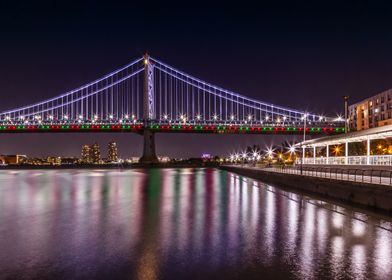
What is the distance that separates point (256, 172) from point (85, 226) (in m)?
34.6

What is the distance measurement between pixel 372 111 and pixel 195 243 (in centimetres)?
10024

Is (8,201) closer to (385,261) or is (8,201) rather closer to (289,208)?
(289,208)

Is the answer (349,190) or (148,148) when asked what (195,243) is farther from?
(148,148)

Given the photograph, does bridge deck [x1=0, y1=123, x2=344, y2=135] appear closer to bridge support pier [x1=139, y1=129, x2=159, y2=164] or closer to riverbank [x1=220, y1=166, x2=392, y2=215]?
bridge support pier [x1=139, y1=129, x2=159, y2=164]

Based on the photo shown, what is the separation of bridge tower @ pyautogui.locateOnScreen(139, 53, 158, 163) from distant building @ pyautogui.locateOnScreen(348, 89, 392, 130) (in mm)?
46980

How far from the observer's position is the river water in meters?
7.88

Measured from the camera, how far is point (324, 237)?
36.6 ft

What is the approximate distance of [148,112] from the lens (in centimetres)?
8681

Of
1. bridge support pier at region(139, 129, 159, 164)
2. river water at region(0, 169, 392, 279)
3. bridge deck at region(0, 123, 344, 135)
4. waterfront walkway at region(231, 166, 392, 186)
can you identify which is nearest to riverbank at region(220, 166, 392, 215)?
waterfront walkway at region(231, 166, 392, 186)

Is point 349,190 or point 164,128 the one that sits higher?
point 164,128

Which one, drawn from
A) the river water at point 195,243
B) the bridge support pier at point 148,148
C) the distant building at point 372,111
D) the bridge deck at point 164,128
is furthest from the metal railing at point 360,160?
the distant building at point 372,111

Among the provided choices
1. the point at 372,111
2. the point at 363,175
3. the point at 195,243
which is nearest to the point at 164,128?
the point at 372,111

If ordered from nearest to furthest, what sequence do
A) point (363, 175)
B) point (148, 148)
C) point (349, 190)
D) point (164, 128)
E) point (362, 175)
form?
point (349, 190) < point (362, 175) < point (363, 175) < point (148, 148) < point (164, 128)

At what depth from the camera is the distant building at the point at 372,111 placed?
93.4 m
